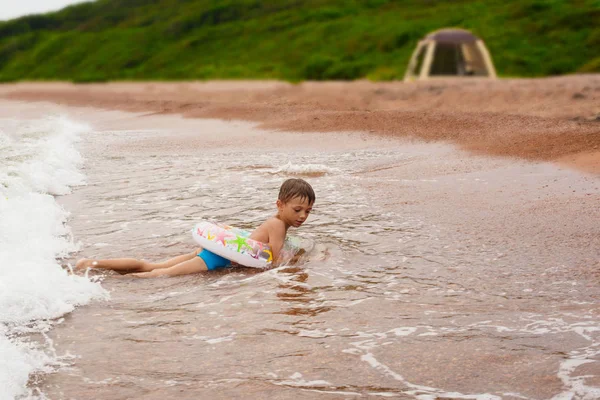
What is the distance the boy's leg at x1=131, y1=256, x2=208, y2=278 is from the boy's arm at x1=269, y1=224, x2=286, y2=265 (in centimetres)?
54

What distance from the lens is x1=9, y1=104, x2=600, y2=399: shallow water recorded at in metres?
3.73

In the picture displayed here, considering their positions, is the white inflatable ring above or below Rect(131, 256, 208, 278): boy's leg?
above

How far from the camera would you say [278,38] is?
47656 mm

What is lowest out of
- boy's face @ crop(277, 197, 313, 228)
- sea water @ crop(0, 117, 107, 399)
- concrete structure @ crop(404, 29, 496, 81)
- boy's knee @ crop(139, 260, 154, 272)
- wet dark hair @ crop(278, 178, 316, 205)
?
boy's knee @ crop(139, 260, 154, 272)

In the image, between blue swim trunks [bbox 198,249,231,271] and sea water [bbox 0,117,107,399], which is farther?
blue swim trunks [bbox 198,249,231,271]

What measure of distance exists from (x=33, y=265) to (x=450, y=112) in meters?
13.2

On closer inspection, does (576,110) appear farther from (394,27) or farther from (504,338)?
(394,27)

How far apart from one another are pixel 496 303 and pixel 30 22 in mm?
80546

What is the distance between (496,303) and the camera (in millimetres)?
4777

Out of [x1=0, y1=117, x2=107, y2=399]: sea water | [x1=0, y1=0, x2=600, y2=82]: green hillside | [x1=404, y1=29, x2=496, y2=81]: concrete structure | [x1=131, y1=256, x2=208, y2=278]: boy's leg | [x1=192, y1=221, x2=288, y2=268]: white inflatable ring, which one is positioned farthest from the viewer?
[x1=0, y1=0, x2=600, y2=82]: green hillside

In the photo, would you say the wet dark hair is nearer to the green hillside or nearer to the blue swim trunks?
the blue swim trunks

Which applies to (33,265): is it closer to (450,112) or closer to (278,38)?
(450,112)

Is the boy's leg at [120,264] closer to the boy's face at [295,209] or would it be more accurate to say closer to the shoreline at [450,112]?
the boy's face at [295,209]

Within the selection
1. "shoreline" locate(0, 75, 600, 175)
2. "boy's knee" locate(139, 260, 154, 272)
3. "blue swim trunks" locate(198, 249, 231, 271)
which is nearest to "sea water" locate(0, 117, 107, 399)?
"boy's knee" locate(139, 260, 154, 272)
